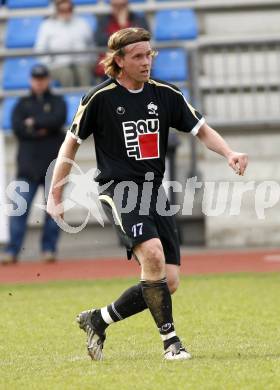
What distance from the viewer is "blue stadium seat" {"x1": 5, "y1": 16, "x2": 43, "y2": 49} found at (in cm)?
1730

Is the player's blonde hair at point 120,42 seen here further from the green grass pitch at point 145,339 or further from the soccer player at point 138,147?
the green grass pitch at point 145,339

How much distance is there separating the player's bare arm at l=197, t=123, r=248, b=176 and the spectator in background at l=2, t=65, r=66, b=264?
7430 millimetres

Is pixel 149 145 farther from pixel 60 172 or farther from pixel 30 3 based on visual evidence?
pixel 30 3

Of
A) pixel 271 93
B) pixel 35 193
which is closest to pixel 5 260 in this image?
pixel 35 193

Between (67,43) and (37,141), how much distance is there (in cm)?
208

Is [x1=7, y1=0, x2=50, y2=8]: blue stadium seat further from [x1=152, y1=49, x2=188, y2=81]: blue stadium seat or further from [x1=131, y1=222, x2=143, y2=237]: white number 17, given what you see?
[x1=131, y1=222, x2=143, y2=237]: white number 17

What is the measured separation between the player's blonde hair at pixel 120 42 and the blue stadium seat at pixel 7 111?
8759 millimetres

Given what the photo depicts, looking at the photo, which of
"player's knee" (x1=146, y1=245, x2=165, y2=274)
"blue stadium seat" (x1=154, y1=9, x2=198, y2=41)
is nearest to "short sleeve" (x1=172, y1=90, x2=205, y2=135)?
"player's knee" (x1=146, y1=245, x2=165, y2=274)

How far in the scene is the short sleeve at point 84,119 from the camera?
7.38 meters

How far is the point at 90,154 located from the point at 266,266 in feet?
11.7

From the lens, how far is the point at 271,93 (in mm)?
16328

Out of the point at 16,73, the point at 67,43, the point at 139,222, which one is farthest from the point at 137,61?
the point at 16,73

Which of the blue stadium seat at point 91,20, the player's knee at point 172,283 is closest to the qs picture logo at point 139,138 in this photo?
the player's knee at point 172,283

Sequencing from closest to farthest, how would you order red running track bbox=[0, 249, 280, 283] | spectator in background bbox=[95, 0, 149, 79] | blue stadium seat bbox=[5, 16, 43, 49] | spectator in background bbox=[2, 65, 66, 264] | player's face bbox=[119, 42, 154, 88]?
player's face bbox=[119, 42, 154, 88], red running track bbox=[0, 249, 280, 283], spectator in background bbox=[2, 65, 66, 264], spectator in background bbox=[95, 0, 149, 79], blue stadium seat bbox=[5, 16, 43, 49]
